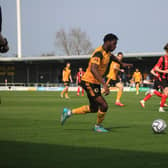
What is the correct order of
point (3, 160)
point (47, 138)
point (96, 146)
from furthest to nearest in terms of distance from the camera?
point (47, 138) → point (96, 146) → point (3, 160)

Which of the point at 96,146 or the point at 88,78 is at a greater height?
the point at 88,78

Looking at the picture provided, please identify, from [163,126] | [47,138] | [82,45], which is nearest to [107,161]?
[47,138]

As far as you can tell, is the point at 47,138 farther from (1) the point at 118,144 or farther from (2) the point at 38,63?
(2) the point at 38,63

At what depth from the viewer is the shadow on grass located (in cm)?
655

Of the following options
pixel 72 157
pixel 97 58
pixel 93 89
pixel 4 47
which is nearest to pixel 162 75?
pixel 93 89

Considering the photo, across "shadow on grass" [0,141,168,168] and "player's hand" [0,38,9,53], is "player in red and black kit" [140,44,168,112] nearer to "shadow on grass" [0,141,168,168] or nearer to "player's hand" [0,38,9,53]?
"shadow on grass" [0,141,168,168]

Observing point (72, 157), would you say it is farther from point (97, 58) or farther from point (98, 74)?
point (97, 58)

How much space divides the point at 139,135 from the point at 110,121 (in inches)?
132

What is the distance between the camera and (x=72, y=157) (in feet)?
23.7

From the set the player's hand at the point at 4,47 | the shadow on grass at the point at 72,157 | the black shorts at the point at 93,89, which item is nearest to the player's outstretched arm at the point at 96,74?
the black shorts at the point at 93,89

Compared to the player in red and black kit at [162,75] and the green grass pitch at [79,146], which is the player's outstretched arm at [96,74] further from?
the player in red and black kit at [162,75]

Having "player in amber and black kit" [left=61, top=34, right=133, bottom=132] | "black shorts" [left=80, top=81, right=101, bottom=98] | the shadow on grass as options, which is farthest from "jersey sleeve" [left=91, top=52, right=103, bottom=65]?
the shadow on grass

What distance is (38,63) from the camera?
220 ft

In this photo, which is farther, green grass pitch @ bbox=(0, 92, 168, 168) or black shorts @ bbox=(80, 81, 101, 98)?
black shorts @ bbox=(80, 81, 101, 98)
